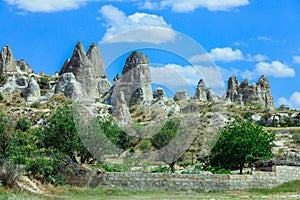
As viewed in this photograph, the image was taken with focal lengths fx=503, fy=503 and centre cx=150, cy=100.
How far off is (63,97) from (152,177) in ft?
186

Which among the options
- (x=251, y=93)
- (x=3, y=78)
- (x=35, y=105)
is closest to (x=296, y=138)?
(x=35, y=105)

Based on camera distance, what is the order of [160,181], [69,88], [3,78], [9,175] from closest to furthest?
[9,175] < [160,181] < [69,88] < [3,78]

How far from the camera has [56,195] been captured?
21.2 meters

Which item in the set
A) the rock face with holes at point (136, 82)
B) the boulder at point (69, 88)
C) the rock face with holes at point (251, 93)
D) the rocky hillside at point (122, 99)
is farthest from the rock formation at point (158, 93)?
the rock face with holes at point (251, 93)

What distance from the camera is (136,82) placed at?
81375 millimetres

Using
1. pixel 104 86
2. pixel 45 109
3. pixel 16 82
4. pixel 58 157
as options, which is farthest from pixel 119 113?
pixel 58 157

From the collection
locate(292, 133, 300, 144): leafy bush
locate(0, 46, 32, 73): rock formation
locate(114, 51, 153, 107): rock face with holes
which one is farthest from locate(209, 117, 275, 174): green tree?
locate(0, 46, 32, 73): rock formation

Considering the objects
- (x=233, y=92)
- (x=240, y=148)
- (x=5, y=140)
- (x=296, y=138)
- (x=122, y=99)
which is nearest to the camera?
(x=5, y=140)

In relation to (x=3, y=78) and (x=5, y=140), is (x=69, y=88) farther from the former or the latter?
(x=5, y=140)

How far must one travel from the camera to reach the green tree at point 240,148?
31109 mm

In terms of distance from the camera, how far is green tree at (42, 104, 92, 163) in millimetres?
28266

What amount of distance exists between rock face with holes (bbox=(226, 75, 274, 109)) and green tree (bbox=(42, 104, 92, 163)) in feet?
296

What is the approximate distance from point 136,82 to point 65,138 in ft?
174

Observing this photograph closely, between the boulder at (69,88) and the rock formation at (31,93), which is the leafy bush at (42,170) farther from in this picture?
the rock formation at (31,93)
